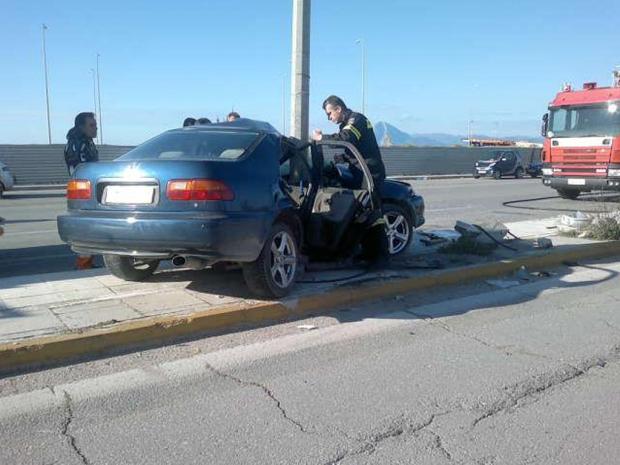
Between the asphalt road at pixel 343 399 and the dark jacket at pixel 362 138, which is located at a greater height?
the dark jacket at pixel 362 138

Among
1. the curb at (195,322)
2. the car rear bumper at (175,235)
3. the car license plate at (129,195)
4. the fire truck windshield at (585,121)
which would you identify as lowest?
the curb at (195,322)

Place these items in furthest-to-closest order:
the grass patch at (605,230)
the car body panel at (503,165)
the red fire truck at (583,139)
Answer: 1. the car body panel at (503,165)
2. the red fire truck at (583,139)
3. the grass patch at (605,230)

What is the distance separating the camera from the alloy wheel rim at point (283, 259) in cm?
560

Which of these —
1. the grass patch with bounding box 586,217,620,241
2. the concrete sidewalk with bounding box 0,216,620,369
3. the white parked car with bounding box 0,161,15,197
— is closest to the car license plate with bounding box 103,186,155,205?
the concrete sidewalk with bounding box 0,216,620,369

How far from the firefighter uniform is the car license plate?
8.16ft

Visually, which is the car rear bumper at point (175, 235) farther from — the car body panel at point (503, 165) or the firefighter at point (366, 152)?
the car body panel at point (503, 165)

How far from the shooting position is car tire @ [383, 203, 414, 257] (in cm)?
778

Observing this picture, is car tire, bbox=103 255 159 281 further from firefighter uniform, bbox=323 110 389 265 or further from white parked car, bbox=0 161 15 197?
white parked car, bbox=0 161 15 197

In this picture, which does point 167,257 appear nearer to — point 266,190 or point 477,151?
point 266,190

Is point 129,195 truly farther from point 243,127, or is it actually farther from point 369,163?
point 369,163

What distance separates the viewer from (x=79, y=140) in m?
7.58

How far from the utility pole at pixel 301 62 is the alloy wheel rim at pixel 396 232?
1620 mm

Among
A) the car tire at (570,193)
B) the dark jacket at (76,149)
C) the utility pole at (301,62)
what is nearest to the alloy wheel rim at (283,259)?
the utility pole at (301,62)

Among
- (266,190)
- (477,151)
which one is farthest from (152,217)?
(477,151)
